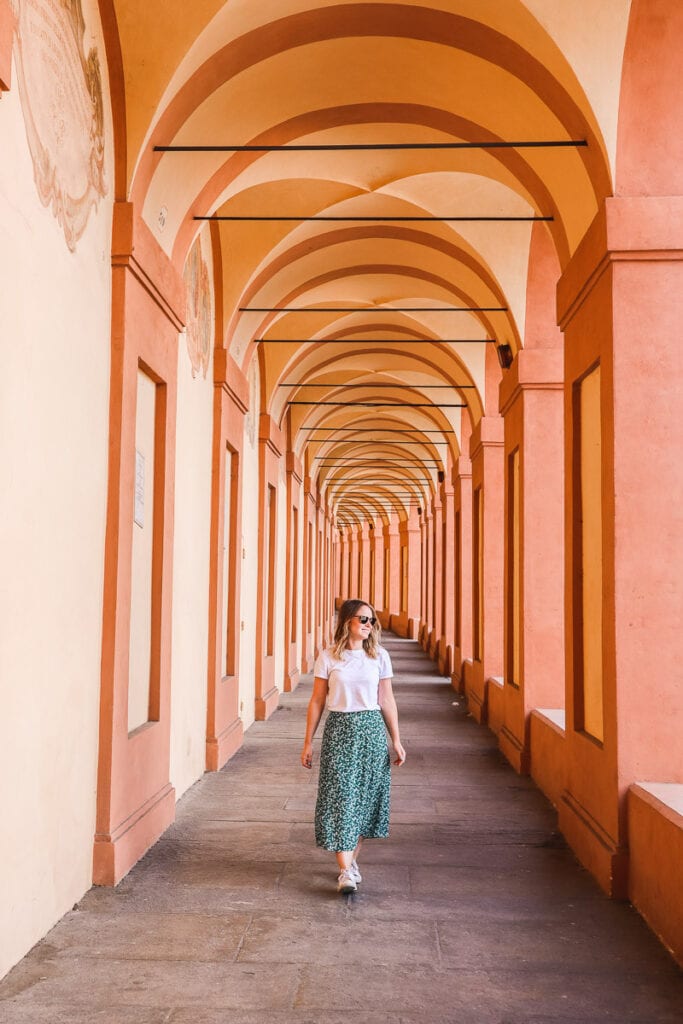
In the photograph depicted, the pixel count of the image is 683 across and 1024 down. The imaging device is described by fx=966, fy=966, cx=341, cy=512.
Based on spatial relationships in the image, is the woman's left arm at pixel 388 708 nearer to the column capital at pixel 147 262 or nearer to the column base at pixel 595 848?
the column base at pixel 595 848

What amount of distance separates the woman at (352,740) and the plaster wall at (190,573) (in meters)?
2.47

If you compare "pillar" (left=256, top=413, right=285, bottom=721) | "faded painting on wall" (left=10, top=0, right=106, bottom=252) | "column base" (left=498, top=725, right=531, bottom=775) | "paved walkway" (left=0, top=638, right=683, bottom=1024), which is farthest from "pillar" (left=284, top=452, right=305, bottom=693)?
"faded painting on wall" (left=10, top=0, right=106, bottom=252)

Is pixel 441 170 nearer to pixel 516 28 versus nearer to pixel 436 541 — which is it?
pixel 516 28

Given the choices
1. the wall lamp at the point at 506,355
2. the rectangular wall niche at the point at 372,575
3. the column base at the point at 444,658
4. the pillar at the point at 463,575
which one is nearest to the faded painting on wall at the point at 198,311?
the wall lamp at the point at 506,355

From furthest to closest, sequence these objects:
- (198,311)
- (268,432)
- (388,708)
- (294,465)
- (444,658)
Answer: (444,658), (294,465), (268,432), (198,311), (388,708)

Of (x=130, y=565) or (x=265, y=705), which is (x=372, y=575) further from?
(x=130, y=565)

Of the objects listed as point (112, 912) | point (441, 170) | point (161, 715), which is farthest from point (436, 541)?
point (112, 912)

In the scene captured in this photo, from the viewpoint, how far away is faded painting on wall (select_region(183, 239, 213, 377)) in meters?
8.73

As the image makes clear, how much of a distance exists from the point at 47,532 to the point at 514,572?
23.1 feet

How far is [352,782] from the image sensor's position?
573 cm

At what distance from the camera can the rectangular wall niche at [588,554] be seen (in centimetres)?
662

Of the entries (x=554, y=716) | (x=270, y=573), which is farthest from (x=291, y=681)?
(x=554, y=716)

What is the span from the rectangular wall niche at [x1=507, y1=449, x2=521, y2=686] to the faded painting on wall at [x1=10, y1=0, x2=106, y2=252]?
241 inches

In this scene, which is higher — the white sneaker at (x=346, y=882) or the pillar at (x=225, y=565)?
the pillar at (x=225, y=565)
